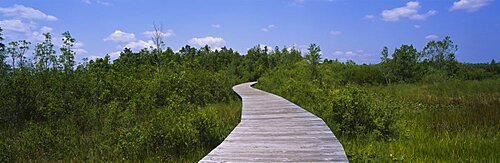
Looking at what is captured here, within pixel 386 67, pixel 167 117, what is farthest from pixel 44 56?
pixel 386 67

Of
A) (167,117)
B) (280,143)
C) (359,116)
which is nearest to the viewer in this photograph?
(280,143)

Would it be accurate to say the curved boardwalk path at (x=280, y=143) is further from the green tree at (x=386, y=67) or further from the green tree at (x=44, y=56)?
→ the green tree at (x=386, y=67)

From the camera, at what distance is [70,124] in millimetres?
10047

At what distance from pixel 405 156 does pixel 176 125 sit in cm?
411

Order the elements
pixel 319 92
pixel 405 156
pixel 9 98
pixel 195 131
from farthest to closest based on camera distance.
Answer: pixel 9 98, pixel 319 92, pixel 195 131, pixel 405 156

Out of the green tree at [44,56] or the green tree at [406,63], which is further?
the green tree at [406,63]

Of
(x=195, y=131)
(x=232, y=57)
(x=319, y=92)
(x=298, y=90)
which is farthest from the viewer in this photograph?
(x=232, y=57)

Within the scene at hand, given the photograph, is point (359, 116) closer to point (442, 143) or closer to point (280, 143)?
point (442, 143)

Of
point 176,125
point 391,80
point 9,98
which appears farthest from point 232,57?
point 176,125

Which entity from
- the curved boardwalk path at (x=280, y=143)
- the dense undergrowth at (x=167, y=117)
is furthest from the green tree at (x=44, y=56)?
the curved boardwalk path at (x=280, y=143)

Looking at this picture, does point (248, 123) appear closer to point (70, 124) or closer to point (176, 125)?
point (176, 125)

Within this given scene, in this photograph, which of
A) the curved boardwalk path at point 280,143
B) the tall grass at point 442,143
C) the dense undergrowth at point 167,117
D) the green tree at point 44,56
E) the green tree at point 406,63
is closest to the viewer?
the curved boardwalk path at point 280,143

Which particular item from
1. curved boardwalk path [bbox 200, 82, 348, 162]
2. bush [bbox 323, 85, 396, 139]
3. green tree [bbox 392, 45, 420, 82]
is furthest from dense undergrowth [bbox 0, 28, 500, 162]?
green tree [bbox 392, 45, 420, 82]

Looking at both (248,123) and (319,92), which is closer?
(248,123)
